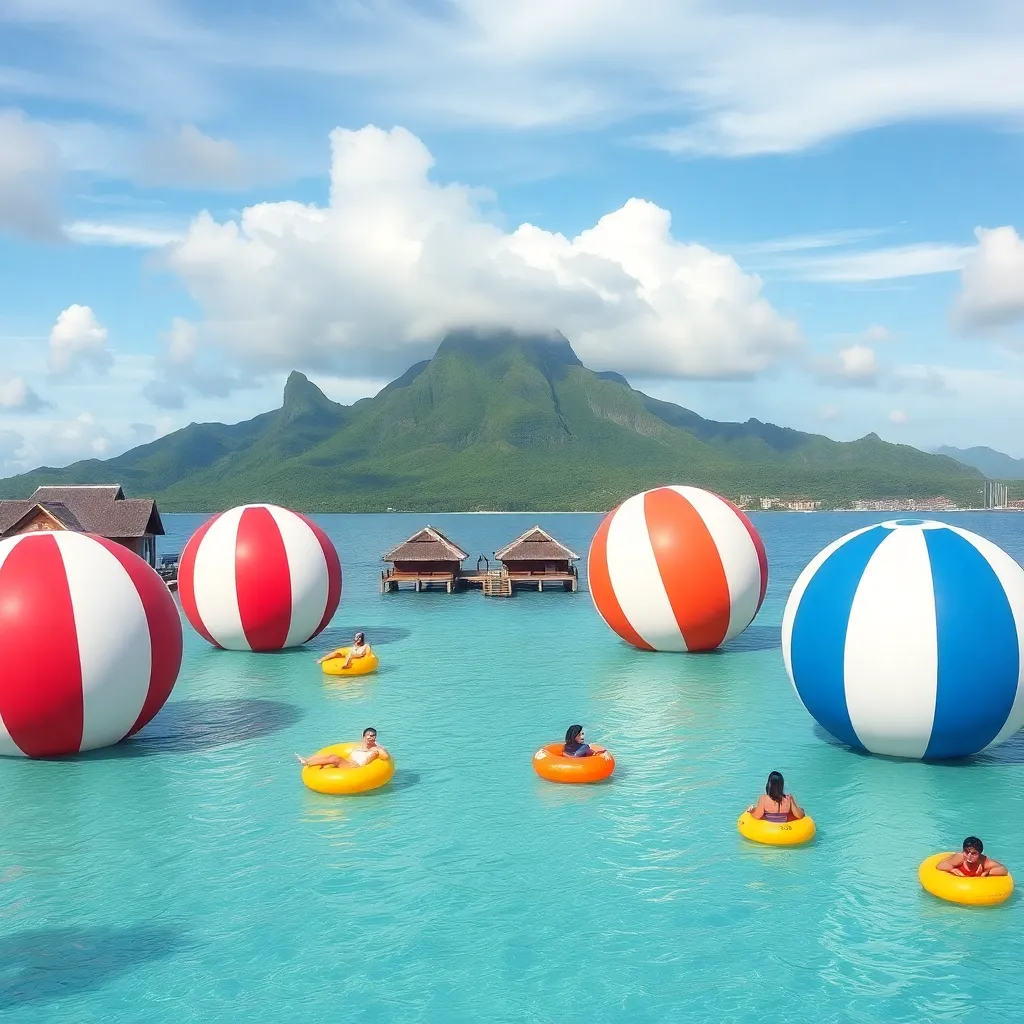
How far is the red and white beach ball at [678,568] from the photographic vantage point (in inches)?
747

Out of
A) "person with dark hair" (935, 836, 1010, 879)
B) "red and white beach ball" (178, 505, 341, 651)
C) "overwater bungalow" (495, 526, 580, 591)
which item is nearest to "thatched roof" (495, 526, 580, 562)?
"overwater bungalow" (495, 526, 580, 591)

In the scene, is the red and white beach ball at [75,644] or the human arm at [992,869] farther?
the red and white beach ball at [75,644]

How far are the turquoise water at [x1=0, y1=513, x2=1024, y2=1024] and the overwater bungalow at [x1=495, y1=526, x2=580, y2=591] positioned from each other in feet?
76.8

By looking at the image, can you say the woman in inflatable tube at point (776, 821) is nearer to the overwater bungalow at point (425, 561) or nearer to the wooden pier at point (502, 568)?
the wooden pier at point (502, 568)

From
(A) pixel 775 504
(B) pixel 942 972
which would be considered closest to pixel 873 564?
(B) pixel 942 972

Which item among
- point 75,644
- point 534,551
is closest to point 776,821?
point 75,644

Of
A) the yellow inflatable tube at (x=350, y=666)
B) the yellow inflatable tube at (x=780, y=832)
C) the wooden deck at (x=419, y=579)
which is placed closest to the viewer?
the yellow inflatable tube at (x=780, y=832)

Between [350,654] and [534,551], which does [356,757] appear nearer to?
[350,654]

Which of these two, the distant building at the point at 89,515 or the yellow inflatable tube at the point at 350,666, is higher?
the distant building at the point at 89,515

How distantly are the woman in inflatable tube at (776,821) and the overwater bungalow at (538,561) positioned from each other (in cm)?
2847

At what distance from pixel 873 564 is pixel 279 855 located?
8031mm

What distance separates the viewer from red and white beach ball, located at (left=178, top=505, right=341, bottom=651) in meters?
19.9

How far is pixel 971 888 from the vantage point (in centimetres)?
848

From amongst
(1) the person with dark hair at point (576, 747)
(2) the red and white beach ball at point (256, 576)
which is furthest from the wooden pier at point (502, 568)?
(1) the person with dark hair at point (576, 747)
